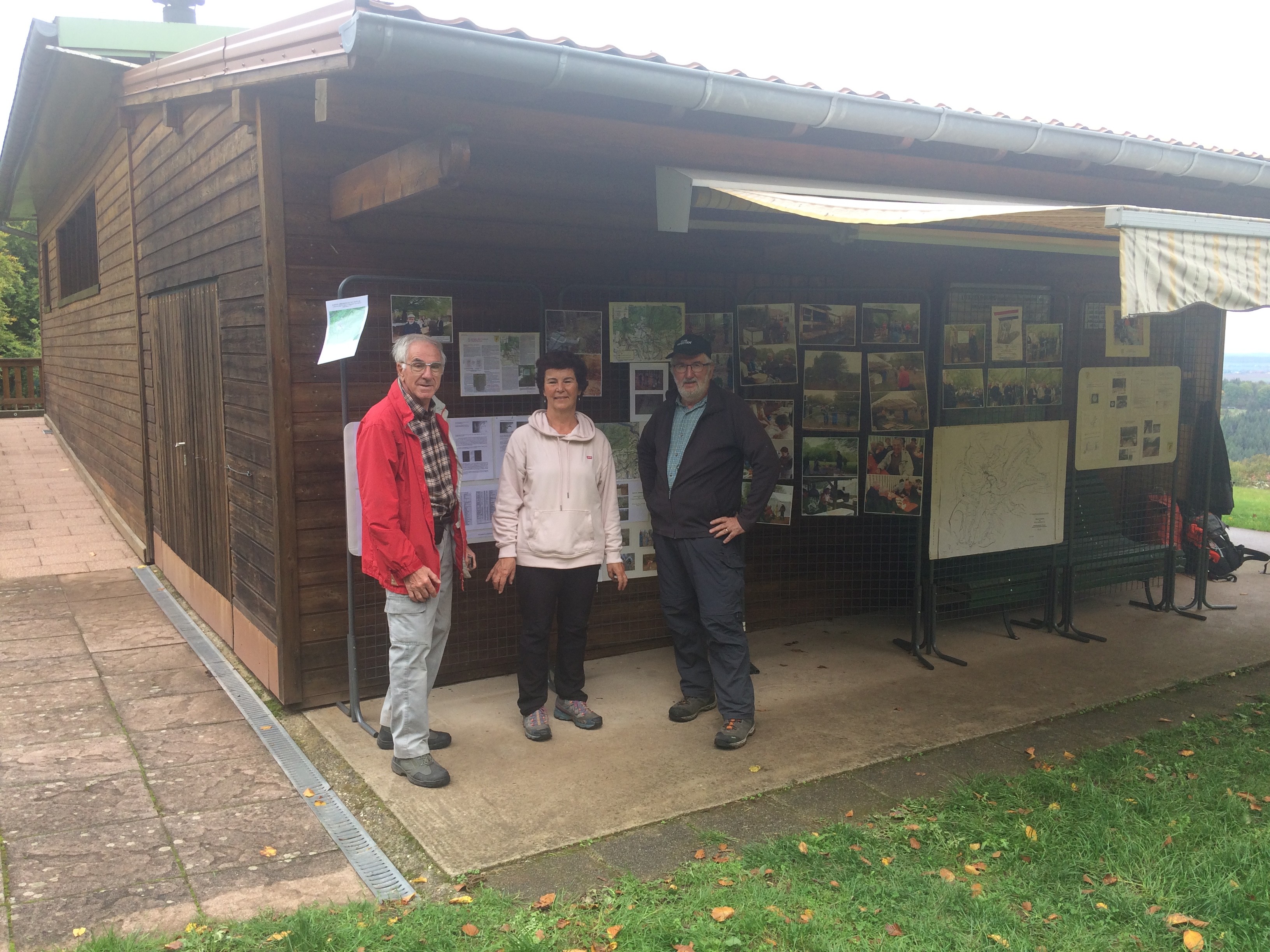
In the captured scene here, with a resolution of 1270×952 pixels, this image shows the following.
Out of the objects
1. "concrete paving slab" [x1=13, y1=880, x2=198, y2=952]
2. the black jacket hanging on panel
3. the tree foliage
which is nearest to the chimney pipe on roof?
"concrete paving slab" [x1=13, y1=880, x2=198, y2=952]

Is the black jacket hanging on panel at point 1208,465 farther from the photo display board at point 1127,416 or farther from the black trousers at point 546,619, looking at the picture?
the black trousers at point 546,619

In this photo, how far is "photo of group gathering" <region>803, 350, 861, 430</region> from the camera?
6.20 metres

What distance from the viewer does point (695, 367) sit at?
196 inches

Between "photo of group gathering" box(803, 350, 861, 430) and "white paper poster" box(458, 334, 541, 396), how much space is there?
5.69 feet

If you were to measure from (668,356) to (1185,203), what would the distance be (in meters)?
3.96

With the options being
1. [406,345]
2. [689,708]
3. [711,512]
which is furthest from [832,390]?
[406,345]

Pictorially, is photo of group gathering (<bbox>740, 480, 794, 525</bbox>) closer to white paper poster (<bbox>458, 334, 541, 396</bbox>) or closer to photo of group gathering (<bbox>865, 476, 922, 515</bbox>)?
photo of group gathering (<bbox>865, 476, 922, 515</bbox>)

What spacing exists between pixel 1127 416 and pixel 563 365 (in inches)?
171

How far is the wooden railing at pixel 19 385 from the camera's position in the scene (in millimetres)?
18328

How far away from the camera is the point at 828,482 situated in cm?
623

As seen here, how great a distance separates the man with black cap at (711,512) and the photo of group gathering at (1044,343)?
8.46ft

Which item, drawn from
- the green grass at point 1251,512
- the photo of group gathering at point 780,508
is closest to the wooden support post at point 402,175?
the photo of group gathering at point 780,508

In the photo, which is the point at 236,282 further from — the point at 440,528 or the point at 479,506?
the point at 440,528

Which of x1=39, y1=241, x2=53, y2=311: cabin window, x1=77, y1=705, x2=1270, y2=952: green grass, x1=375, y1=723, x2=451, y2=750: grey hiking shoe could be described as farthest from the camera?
x1=39, y1=241, x2=53, y2=311: cabin window
